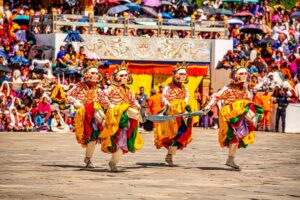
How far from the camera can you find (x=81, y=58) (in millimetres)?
38719

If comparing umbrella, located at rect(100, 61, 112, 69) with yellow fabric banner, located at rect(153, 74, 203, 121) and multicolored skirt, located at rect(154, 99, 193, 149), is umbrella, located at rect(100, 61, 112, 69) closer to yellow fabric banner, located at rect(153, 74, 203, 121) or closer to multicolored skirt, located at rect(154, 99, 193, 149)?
yellow fabric banner, located at rect(153, 74, 203, 121)

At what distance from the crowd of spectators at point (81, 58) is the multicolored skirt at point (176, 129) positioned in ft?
33.2

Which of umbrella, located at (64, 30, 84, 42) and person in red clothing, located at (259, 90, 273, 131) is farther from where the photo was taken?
umbrella, located at (64, 30, 84, 42)

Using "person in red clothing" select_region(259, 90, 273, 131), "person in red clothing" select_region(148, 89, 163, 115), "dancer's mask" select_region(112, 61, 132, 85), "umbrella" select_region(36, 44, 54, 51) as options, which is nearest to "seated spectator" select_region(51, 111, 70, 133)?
"person in red clothing" select_region(148, 89, 163, 115)

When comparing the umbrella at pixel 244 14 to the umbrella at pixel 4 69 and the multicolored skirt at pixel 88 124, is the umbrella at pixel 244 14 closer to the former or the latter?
the umbrella at pixel 4 69

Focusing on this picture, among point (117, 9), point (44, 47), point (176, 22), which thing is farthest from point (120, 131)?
point (176, 22)

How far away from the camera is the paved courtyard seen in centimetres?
1622

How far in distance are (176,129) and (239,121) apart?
1416mm

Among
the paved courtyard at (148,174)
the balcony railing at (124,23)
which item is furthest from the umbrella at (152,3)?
the paved courtyard at (148,174)

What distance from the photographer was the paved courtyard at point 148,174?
16219 mm

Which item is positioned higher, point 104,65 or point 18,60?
point 18,60

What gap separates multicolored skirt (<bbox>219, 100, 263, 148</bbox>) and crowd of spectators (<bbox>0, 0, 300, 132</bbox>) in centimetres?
1115

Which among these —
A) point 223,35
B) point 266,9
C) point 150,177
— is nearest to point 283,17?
point 266,9

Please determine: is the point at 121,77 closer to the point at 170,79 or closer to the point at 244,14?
the point at 170,79
